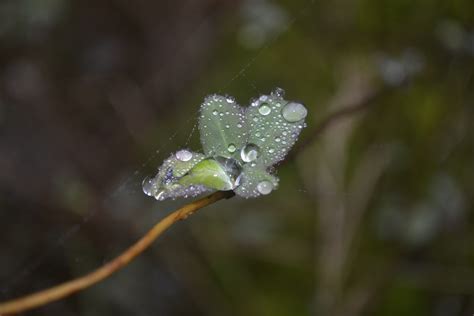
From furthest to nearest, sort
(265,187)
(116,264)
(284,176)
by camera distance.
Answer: (284,176) < (116,264) < (265,187)

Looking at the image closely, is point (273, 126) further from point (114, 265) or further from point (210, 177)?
point (114, 265)

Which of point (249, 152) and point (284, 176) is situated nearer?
point (249, 152)

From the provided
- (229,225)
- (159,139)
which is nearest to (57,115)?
(159,139)

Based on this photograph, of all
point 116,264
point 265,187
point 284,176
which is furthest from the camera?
point 284,176

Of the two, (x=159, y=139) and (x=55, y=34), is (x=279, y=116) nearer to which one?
(x=159, y=139)

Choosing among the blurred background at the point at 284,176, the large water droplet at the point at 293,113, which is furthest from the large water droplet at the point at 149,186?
the blurred background at the point at 284,176

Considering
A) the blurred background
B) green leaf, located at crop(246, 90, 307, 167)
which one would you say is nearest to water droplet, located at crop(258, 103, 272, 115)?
green leaf, located at crop(246, 90, 307, 167)

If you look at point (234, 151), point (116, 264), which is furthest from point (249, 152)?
point (116, 264)
